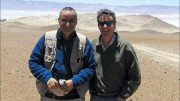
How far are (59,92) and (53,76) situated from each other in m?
0.15

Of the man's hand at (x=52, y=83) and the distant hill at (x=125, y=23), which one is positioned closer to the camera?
the man's hand at (x=52, y=83)

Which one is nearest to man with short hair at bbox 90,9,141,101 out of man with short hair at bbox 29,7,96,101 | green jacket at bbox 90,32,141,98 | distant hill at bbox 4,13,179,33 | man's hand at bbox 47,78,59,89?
green jacket at bbox 90,32,141,98

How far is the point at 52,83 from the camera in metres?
3.07

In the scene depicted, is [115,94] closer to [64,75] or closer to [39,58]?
[64,75]

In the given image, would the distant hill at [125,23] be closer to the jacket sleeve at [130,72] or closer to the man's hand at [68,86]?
the jacket sleeve at [130,72]

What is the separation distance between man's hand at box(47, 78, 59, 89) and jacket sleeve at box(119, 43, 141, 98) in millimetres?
571

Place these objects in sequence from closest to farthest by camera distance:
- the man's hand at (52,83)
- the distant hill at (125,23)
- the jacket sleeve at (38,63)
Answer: the man's hand at (52,83), the jacket sleeve at (38,63), the distant hill at (125,23)

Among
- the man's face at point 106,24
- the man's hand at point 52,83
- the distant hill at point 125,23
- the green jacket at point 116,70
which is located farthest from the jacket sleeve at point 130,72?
the distant hill at point 125,23

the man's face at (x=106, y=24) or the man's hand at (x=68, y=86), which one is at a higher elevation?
the man's face at (x=106, y=24)

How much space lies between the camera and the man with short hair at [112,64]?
3.23 meters

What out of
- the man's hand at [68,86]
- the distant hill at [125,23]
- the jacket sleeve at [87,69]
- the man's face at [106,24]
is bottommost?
the distant hill at [125,23]

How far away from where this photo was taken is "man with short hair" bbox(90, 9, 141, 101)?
3227 millimetres

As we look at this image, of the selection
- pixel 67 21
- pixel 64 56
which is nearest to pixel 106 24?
pixel 67 21

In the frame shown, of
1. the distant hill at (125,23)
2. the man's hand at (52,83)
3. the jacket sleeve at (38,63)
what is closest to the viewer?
the man's hand at (52,83)
